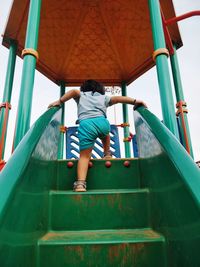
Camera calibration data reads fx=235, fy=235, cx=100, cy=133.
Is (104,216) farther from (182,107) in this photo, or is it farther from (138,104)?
(182,107)

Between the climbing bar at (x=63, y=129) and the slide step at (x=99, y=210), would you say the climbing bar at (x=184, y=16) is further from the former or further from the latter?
the slide step at (x=99, y=210)

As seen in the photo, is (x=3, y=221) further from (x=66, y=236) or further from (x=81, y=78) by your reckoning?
(x=81, y=78)

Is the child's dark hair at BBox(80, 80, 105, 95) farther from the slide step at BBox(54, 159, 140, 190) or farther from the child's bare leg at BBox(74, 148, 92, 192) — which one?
the slide step at BBox(54, 159, 140, 190)

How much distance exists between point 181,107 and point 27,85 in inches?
104

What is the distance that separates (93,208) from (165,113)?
1.18 metres

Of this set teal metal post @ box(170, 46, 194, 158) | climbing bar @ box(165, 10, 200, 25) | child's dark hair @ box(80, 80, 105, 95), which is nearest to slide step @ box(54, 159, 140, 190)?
child's dark hair @ box(80, 80, 105, 95)

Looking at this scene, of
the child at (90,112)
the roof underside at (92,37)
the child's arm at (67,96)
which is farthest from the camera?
the roof underside at (92,37)

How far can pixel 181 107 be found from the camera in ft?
12.8

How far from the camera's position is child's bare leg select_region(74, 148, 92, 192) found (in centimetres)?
174

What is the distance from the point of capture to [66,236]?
52.2 inches

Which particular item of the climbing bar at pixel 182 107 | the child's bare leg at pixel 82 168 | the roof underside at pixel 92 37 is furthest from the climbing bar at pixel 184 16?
the child's bare leg at pixel 82 168

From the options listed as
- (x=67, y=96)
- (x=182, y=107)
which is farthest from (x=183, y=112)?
(x=67, y=96)

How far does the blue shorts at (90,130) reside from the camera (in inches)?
83.0

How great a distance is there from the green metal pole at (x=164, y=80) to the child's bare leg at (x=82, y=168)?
0.80 m
